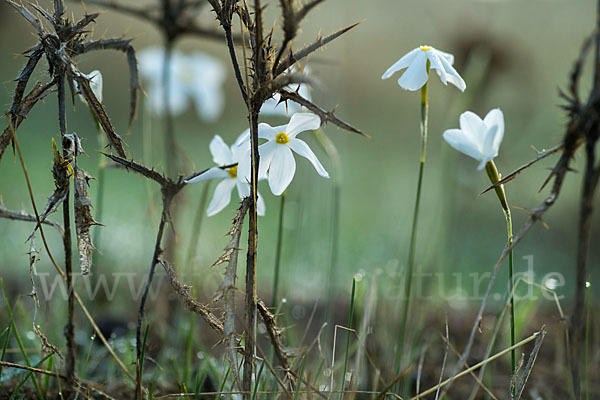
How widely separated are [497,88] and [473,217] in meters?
0.76

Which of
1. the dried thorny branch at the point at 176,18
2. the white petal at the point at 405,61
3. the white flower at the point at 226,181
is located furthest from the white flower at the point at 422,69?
the dried thorny branch at the point at 176,18

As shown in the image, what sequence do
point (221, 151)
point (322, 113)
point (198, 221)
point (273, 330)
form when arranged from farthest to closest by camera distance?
point (198, 221), point (221, 151), point (273, 330), point (322, 113)

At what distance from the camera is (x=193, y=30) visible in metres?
1.32

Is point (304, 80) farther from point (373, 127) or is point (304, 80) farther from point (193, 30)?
point (373, 127)

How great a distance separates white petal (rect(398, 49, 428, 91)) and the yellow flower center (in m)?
0.17

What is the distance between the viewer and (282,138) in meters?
0.74

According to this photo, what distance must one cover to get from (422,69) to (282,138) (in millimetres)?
216

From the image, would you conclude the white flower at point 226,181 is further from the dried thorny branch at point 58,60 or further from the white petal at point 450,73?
the white petal at point 450,73

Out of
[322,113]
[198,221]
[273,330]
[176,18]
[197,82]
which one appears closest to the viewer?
[322,113]

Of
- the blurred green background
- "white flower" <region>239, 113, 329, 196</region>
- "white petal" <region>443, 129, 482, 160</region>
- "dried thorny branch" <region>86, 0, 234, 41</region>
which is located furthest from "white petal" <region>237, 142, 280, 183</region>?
"dried thorny branch" <region>86, 0, 234, 41</region>

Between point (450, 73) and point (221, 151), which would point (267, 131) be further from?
point (450, 73)

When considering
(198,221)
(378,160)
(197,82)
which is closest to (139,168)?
(198,221)

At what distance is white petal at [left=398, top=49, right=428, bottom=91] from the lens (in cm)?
75

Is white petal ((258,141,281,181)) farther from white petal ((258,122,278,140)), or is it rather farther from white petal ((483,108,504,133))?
white petal ((483,108,504,133))
